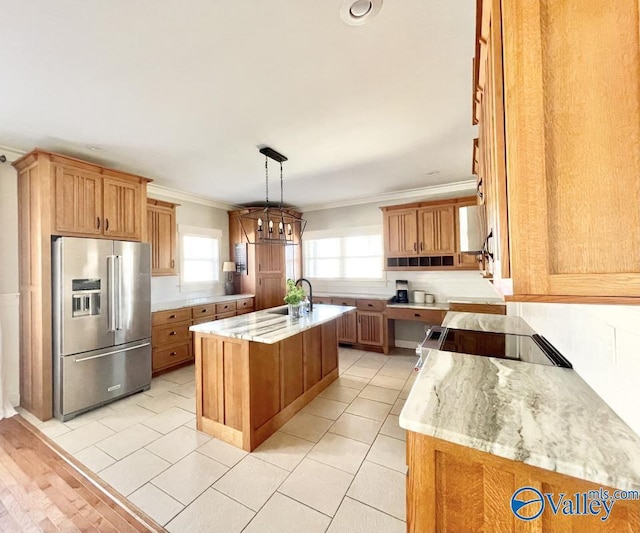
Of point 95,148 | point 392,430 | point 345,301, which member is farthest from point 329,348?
point 95,148

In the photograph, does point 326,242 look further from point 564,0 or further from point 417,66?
point 564,0

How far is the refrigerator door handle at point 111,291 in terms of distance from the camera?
2.98 m

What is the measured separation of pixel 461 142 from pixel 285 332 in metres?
2.57

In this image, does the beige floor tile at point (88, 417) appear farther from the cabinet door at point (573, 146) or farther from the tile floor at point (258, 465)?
the cabinet door at point (573, 146)

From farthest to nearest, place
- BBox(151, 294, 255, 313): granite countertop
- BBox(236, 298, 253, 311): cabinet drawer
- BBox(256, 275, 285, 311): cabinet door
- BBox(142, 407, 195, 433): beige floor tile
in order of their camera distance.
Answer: BBox(256, 275, 285, 311): cabinet door → BBox(236, 298, 253, 311): cabinet drawer → BBox(151, 294, 255, 313): granite countertop → BBox(142, 407, 195, 433): beige floor tile

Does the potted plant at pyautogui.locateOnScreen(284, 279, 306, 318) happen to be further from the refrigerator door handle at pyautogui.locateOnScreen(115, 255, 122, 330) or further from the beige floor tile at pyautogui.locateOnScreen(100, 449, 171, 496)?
the refrigerator door handle at pyautogui.locateOnScreen(115, 255, 122, 330)

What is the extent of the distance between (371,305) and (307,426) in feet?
8.09

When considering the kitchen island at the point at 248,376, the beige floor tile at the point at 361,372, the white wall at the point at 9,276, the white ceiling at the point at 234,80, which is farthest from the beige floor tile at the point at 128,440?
the white ceiling at the point at 234,80

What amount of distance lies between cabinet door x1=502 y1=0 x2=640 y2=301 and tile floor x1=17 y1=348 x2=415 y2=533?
1.71 m

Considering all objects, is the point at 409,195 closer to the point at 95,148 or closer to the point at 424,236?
the point at 424,236

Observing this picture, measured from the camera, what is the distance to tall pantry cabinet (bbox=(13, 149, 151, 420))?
269cm

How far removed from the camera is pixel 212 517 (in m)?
1.65

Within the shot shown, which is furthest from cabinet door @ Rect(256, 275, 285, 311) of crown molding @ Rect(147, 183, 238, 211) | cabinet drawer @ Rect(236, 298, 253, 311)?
crown molding @ Rect(147, 183, 238, 211)

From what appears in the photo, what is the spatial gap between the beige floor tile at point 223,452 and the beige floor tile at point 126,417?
0.89 metres
